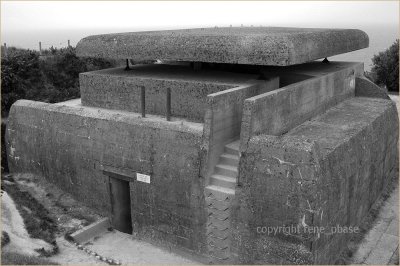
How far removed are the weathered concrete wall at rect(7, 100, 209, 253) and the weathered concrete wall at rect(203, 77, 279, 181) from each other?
25 cm

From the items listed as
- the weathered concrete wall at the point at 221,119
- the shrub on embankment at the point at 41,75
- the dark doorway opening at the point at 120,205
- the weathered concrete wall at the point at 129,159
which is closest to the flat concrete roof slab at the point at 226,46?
the weathered concrete wall at the point at 221,119

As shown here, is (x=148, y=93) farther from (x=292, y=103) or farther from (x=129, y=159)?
(x=292, y=103)

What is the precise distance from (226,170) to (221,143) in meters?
0.49

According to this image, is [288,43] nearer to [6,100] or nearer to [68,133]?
[68,133]

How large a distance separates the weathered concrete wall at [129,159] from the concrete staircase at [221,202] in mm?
226

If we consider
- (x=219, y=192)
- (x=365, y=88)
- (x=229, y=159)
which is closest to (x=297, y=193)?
(x=219, y=192)

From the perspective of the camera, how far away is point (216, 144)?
7.45 metres

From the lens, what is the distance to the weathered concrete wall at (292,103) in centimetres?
704

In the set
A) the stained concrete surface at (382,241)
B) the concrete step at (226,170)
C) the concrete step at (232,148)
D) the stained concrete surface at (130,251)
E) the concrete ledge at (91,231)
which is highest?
the concrete step at (232,148)

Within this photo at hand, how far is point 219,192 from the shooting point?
716 cm

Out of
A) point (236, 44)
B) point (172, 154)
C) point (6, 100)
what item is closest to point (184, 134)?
point (172, 154)

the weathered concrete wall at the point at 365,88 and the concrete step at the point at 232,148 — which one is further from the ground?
the weathered concrete wall at the point at 365,88

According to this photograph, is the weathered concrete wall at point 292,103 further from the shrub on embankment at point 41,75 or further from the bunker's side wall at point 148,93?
the shrub on embankment at point 41,75

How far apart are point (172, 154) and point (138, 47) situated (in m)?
2.76
